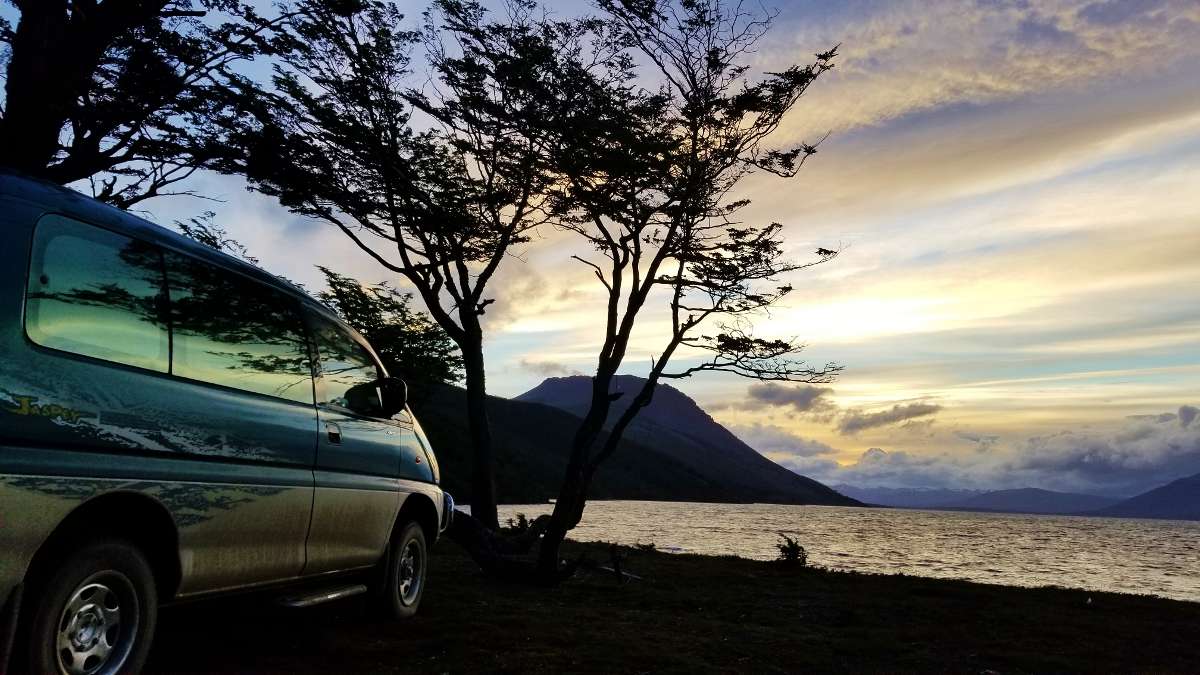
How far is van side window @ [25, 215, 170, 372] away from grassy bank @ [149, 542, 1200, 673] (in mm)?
1771

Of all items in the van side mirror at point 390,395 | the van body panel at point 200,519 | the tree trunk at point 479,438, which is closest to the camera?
the van body panel at point 200,519

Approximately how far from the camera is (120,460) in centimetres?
434

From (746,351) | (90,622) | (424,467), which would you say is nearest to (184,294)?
(90,622)

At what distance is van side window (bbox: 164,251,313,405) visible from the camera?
5.18 m

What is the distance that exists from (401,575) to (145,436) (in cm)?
415

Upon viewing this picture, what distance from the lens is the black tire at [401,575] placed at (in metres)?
7.86

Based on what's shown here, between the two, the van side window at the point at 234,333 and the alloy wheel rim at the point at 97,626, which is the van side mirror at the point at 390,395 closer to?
the van side window at the point at 234,333

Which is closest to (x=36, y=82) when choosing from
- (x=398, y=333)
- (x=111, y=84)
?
(x=111, y=84)

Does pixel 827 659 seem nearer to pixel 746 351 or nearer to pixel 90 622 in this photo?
pixel 90 622

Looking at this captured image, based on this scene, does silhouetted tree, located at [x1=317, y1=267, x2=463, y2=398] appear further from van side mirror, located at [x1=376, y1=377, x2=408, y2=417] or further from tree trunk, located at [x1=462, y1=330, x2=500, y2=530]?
van side mirror, located at [x1=376, y1=377, x2=408, y2=417]

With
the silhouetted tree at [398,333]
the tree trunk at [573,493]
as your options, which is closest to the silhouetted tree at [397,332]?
the silhouetted tree at [398,333]

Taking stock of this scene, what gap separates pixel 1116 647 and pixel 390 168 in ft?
54.9

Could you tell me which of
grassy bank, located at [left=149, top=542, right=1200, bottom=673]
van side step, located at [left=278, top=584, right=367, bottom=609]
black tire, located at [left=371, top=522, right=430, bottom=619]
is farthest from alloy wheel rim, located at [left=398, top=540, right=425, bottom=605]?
Result: van side step, located at [left=278, top=584, right=367, bottom=609]

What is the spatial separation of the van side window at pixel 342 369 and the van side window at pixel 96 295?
1.84m
